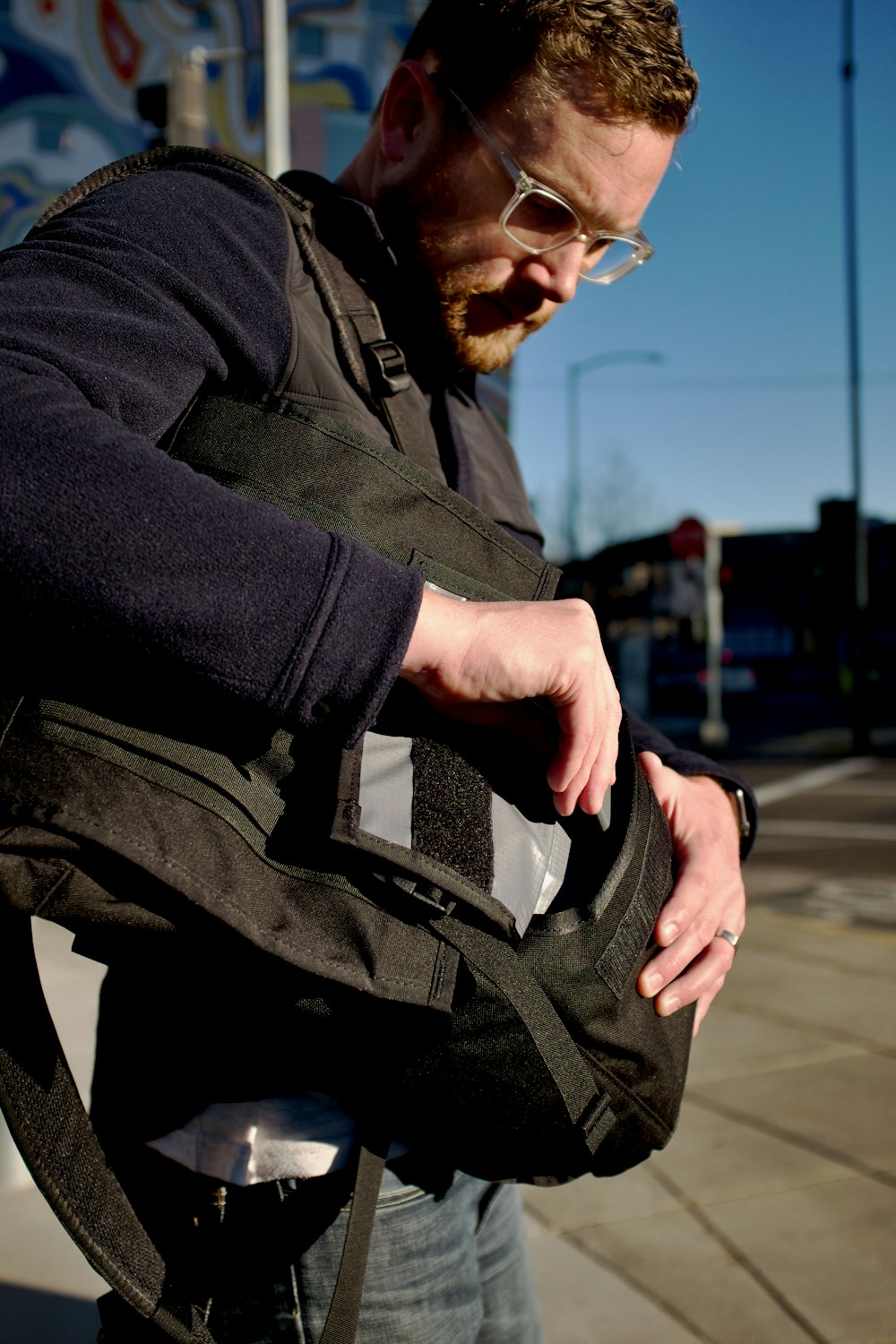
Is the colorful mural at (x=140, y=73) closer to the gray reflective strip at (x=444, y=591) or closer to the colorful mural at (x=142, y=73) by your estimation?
the colorful mural at (x=142, y=73)

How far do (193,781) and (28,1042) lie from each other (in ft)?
1.07

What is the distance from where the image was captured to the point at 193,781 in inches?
36.4

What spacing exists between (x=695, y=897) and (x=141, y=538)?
30.5 inches

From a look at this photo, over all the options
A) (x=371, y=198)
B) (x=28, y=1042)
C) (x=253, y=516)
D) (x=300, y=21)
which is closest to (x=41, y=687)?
(x=253, y=516)

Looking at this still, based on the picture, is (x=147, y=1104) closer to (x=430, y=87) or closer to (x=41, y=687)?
(x=41, y=687)

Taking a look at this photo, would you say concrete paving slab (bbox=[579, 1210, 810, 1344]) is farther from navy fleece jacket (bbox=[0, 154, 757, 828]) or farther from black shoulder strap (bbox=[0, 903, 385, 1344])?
navy fleece jacket (bbox=[0, 154, 757, 828])

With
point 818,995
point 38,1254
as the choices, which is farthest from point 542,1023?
point 818,995

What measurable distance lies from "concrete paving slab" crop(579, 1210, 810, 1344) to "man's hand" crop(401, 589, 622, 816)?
2.05 meters

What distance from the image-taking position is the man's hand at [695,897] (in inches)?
47.7

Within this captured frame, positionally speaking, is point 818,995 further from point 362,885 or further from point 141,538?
point 141,538

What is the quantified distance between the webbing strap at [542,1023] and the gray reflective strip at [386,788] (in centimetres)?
10

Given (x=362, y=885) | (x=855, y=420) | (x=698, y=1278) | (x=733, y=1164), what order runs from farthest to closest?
1. (x=855, y=420)
2. (x=733, y=1164)
3. (x=698, y=1278)
4. (x=362, y=885)

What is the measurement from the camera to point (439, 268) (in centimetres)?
134

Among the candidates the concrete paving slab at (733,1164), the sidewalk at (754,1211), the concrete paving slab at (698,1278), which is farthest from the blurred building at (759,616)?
the concrete paving slab at (698,1278)
